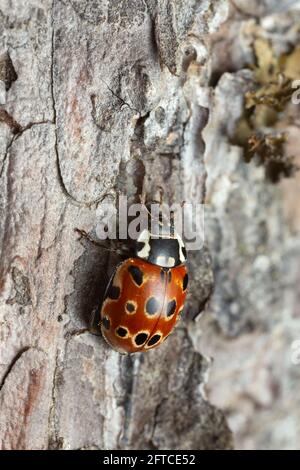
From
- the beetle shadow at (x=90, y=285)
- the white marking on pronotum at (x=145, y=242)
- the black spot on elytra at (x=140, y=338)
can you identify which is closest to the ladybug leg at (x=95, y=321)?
the beetle shadow at (x=90, y=285)

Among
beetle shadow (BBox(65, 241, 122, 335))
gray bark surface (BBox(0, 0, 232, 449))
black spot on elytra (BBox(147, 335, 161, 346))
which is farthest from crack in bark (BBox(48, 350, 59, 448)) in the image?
black spot on elytra (BBox(147, 335, 161, 346))

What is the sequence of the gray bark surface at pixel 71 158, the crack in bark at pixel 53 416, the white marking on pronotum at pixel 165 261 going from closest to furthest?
the gray bark surface at pixel 71 158, the crack in bark at pixel 53 416, the white marking on pronotum at pixel 165 261

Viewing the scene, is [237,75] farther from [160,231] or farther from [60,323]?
[60,323]

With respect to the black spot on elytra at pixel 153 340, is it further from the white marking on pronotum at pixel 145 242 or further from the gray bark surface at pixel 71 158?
the white marking on pronotum at pixel 145 242

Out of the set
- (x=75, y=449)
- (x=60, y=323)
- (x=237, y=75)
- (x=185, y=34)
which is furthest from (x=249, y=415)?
(x=185, y=34)

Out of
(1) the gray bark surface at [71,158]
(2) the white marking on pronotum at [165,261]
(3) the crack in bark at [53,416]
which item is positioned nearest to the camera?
(1) the gray bark surface at [71,158]

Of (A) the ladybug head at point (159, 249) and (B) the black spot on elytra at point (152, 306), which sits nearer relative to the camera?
(B) the black spot on elytra at point (152, 306)

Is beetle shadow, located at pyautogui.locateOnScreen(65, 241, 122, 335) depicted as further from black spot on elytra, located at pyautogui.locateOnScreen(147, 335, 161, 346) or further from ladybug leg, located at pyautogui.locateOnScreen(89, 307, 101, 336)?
black spot on elytra, located at pyautogui.locateOnScreen(147, 335, 161, 346)
